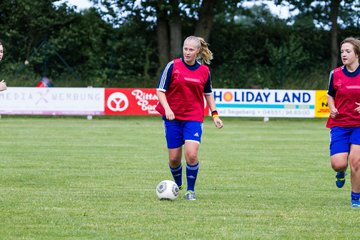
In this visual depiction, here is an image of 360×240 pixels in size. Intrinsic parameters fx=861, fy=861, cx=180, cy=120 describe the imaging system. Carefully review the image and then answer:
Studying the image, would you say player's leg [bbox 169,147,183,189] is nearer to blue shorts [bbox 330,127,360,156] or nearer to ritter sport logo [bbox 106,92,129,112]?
blue shorts [bbox 330,127,360,156]

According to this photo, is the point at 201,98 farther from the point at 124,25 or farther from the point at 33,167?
the point at 124,25

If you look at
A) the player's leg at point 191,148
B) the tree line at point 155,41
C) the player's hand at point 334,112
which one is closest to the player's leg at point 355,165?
the player's hand at point 334,112

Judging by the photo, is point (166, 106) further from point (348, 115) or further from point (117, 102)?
point (117, 102)

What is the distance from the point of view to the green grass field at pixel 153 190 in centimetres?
800

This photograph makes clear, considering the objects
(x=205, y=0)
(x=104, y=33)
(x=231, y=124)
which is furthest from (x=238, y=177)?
(x=104, y=33)

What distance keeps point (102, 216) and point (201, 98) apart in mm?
2569

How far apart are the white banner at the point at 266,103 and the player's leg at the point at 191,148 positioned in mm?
21594

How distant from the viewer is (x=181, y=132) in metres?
10.7

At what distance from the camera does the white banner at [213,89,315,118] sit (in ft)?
106

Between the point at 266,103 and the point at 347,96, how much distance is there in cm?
2255

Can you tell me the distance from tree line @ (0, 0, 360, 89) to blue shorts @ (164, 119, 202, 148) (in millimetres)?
27264

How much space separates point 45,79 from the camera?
122 feet

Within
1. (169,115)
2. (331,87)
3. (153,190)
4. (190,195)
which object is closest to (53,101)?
(153,190)

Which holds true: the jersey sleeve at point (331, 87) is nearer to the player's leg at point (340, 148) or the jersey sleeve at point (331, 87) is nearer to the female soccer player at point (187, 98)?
the player's leg at point (340, 148)
